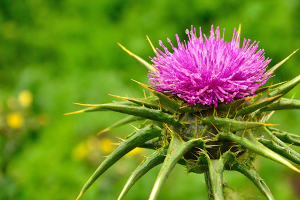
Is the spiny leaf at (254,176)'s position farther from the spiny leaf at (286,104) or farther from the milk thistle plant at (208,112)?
the spiny leaf at (286,104)

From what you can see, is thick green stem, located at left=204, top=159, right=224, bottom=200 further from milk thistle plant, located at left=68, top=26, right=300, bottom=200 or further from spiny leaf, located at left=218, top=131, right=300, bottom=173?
spiny leaf, located at left=218, top=131, right=300, bottom=173

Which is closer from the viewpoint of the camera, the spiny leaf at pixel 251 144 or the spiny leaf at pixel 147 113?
the spiny leaf at pixel 251 144

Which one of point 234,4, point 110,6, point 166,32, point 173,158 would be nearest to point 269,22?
point 234,4

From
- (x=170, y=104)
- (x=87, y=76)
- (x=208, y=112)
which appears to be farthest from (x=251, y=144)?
(x=87, y=76)

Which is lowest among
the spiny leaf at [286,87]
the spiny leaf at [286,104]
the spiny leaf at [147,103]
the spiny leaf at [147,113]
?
the spiny leaf at [147,113]

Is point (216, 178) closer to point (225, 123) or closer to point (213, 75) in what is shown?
point (225, 123)

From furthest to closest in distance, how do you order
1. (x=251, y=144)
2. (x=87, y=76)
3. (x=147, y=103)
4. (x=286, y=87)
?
1. (x=87, y=76)
2. (x=147, y=103)
3. (x=286, y=87)
4. (x=251, y=144)

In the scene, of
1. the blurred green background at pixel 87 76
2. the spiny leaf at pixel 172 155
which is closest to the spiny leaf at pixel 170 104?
the spiny leaf at pixel 172 155

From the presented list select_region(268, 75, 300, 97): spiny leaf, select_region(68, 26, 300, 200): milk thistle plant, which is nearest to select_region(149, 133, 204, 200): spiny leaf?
select_region(68, 26, 300, 200): milk thistle plant
